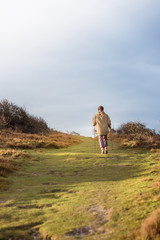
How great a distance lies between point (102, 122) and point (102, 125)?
192mm

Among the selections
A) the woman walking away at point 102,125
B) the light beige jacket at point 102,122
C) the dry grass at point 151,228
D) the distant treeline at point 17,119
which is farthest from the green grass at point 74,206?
the distant treeline at point 17,119

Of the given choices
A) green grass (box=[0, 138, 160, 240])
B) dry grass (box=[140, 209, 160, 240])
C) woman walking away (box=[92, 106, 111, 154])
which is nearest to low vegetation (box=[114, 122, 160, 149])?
woman walking away (box=[92, 106, 111, 154])

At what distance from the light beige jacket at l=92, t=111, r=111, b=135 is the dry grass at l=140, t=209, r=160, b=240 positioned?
1118 cm

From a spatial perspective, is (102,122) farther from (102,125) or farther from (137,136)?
(137,136)

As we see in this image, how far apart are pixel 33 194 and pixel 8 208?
1234 millimetres

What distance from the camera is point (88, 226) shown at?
13.0 ft

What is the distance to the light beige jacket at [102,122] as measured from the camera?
1469 centimetres

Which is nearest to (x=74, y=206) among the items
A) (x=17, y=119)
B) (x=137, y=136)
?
(x=137, y=136)

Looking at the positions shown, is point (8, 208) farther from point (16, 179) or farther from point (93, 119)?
point (93, 119)

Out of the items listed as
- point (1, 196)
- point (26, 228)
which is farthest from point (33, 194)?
point (26, 228)

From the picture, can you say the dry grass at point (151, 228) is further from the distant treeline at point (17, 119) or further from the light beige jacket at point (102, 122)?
the distant treeline at point (17, 119)

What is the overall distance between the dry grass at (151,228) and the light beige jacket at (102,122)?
1118cm

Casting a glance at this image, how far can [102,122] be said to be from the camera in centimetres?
1487

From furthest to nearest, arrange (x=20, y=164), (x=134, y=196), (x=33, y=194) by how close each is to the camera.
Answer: (x=20, y=164)
(x=33, y=194)
(x=134, y=196)
